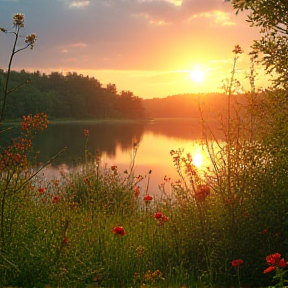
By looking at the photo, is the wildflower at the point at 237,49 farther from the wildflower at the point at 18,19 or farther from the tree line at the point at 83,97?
the tree line at the point at 83,97

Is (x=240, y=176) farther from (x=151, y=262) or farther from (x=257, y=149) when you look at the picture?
(x=151, y=262)

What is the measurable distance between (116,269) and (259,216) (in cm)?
164

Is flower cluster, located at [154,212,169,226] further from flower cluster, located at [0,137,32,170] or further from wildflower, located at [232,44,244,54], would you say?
wildflower, located at [232,44,244,54]

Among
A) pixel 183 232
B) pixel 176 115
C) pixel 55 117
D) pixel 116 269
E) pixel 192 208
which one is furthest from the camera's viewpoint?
pixel 176 115

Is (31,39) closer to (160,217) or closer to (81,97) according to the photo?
(160,217)

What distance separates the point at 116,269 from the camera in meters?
4.71

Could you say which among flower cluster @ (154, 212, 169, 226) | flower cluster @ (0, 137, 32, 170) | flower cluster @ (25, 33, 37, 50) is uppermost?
flower cluster @ (25, 33, 37, 50)

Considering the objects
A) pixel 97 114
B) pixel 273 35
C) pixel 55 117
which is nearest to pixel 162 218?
pixel 273 35

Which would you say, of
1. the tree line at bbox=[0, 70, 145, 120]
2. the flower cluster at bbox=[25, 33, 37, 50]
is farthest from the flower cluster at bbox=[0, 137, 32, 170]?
the tree line at bbox=[0, 70, 145, 120]

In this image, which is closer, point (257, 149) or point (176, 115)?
point (257, 149)

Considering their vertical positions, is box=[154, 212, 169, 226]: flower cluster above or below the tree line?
below

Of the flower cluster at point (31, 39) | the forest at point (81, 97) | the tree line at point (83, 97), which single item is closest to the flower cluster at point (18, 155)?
the flower cluster at point (31, 39)

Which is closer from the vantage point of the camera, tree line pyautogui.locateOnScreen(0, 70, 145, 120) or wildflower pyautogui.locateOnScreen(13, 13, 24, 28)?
wildflower pyautogui.locateOnScreen(13, 13, 24, 28)

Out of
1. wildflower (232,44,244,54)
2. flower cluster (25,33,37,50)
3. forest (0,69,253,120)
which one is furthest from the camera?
forest (0,69,253,120)
